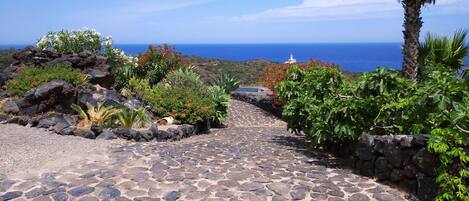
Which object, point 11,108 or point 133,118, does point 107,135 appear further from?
point 11,108

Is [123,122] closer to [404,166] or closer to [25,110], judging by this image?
[25,110]

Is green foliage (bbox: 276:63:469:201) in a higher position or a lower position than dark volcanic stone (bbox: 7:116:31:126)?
higher

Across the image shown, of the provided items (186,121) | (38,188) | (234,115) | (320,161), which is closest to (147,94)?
(186,121)

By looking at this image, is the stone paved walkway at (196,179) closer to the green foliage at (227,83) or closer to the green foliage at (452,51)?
the green foliage at (452,51)

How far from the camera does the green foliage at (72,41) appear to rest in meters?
17.7

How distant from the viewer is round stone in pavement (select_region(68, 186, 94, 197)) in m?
5.78

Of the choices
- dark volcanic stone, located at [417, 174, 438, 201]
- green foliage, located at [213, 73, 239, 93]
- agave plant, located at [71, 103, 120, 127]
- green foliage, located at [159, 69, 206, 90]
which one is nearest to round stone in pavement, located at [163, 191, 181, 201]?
dark volcanic stone, located at [417, 174, 438, 201]

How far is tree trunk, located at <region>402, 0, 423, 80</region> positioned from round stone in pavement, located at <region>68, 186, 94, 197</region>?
9.63 metres

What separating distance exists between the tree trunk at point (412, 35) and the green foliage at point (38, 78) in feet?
30.3

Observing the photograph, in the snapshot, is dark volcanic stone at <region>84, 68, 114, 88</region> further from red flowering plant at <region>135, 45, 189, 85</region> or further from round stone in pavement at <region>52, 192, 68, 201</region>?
round stone in pavement at <region>52, 192, 68, 201</region>

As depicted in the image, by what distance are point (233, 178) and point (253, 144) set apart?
334 centimetres

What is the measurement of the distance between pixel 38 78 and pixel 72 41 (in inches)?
242

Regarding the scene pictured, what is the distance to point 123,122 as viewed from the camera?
1061 cm

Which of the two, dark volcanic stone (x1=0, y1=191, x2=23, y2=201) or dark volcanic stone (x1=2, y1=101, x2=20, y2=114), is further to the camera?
dark volcanic stone (x1=2, y1=101, x2=20, y2=114)
